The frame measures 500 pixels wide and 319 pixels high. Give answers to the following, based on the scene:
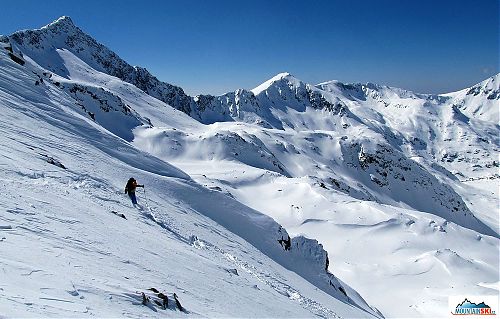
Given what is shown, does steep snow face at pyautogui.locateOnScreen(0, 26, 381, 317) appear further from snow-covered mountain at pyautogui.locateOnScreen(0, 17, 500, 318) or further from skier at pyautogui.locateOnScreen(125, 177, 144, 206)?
skier at pyautogui.locateOnScreen(125, 177, 144, 206)

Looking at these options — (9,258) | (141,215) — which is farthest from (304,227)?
(9,258)

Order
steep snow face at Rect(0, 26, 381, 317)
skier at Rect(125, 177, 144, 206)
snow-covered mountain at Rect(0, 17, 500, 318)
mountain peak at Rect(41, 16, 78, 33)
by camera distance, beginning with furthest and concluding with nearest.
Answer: mountain peak at Rect(41, 16, 78, 33)
skier at Rect(125, 177, 144, 206)
snow-covered mountain at Rect(0, 17, 500, 318)
steep snow face at Rect(0, 26, 381, 317)

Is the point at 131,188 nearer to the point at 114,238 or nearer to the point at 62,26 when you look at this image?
the point at 114,238

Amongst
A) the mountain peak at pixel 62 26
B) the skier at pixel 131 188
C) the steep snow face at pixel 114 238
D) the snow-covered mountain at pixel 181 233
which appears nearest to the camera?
the steep snow face at pixel 114 238

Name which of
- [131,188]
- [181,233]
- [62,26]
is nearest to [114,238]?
[181,233]

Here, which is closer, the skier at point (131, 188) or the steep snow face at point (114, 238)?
the steep snow face at point (114, 238)

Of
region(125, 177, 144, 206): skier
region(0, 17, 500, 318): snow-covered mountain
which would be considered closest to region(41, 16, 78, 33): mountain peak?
region(0, 17, 500, 318): snow-covered mountain

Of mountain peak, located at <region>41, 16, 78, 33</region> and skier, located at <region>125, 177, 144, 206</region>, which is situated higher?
mountain peak, located at <region>41, 16, 78, 33</region>

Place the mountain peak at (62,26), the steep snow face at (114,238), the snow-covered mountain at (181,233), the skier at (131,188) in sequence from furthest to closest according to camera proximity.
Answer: the mountain peak at (62,26) → the skier at (131,188) → the snow-covered mountain at (181,233) → the steep snow face at (114,238)

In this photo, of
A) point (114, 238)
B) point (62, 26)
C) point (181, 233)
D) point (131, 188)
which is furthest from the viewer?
point (62, 26)

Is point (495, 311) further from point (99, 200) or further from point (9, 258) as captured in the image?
point (9, 258)

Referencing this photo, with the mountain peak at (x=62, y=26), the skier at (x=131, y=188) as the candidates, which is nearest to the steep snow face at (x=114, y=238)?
the skier at (x=131, y=188)

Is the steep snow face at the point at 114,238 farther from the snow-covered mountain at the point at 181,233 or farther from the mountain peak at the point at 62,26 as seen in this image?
the mountain peak at the point at 62,26

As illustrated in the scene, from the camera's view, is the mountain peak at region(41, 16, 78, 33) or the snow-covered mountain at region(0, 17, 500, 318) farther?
the mountain peak at region(41, 16, 78, 33)
